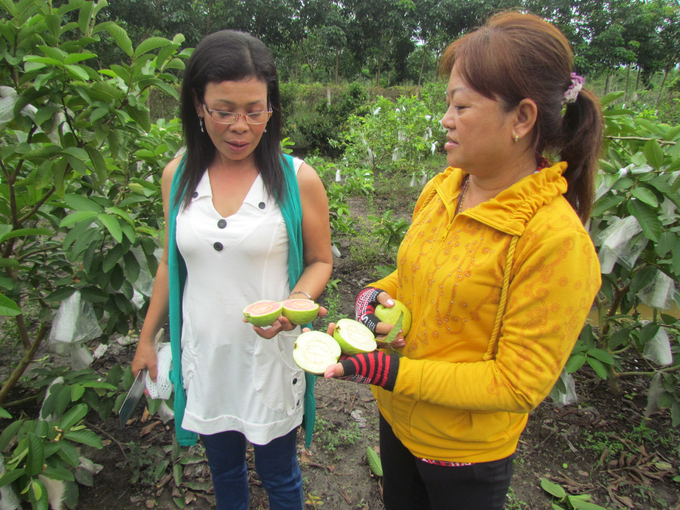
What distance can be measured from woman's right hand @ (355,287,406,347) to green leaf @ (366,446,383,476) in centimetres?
104

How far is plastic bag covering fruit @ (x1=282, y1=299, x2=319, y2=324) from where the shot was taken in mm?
1063

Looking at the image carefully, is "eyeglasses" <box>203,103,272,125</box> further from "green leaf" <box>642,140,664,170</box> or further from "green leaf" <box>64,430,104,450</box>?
"green leaf" <box>642,140,664,170</box>

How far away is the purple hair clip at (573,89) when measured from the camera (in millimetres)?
857

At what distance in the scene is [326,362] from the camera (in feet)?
3.29

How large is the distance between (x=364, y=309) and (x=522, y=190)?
0.52m

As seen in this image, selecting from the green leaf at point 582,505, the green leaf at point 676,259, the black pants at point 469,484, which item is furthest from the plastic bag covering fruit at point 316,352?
the green leaf at point 582,505

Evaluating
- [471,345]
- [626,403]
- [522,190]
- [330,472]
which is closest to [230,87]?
[522,190]

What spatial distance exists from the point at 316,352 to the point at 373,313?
0.20 meters

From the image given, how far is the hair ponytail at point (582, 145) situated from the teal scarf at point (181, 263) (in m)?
0.69

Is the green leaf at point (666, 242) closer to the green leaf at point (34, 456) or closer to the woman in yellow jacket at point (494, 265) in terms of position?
the woman in yellow jacket at point (494, 265)

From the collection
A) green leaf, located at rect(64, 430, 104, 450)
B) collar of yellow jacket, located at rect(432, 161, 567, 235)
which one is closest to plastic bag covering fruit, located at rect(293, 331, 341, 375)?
collar of yellow jacket, located at rect(432, 161, 567, 235)

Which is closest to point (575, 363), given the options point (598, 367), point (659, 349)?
point (598, 367)

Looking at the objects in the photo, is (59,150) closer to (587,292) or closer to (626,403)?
(587,292)

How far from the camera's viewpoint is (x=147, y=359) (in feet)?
4.35
